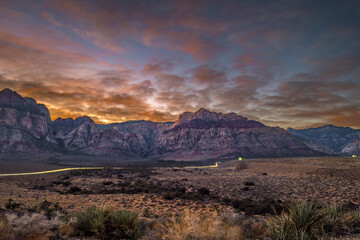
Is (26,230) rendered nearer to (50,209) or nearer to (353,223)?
(50,209)

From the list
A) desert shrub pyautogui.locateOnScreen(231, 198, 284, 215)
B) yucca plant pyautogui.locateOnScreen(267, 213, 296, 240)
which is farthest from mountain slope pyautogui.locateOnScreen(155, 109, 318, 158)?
yucca plant pyautogui.locateOnScreen(267, 213, 296, 240)

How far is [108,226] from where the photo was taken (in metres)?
6.70

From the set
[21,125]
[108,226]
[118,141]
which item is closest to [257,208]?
[108,226]

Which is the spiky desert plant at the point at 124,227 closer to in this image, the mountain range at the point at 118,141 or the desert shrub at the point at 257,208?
the desert shrub at the point at 257,208

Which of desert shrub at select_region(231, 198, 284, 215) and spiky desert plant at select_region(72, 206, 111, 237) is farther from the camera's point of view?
desert shrub at select_region(231, 198, 284, 215)

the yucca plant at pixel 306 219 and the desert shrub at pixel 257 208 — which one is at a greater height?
the yucca plant at pixel 306 219

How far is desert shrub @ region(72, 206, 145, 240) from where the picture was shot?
20.5 feet

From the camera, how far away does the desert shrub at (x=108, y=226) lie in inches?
246

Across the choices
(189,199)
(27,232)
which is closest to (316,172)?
(189,199)

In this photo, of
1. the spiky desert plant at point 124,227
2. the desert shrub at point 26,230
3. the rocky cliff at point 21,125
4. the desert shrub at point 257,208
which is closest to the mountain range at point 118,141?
the rocky cliff at point 21,125

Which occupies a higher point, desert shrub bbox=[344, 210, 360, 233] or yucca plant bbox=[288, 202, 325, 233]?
yucca plant bbox=[288, 202, 325, 233]

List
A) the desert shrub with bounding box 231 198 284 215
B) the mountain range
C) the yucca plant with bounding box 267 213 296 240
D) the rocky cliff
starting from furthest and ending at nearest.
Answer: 1. the mountain range
2. the rocky cliff
3. the desert shrub with bounding box 231 198 284 215
4. the yucca plant with bounding box 267 213 296 240

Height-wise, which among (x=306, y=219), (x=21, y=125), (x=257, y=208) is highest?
(x=21, y=125)

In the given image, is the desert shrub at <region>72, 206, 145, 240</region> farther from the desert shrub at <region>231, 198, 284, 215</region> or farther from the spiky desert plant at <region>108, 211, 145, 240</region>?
the desert shrub at <region>231, 198, 284, 215</region>
